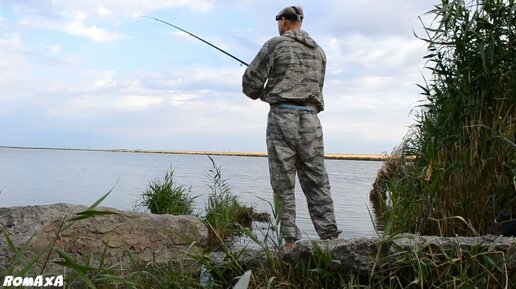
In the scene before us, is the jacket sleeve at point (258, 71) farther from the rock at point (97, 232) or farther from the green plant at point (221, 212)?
the green plant at point (221, 212)

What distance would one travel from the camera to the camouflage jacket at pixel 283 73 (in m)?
5.41

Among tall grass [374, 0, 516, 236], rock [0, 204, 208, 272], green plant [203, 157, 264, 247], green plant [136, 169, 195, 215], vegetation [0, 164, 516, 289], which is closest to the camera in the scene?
vegetation [0, 164, 516, 289]

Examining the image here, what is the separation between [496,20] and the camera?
206 inches

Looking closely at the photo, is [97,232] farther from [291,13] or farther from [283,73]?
[291,13]

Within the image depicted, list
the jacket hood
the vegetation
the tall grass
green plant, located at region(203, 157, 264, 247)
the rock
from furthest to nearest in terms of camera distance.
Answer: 1. green plant, located at region(203, 157, 264, 247)
2. the rock
3. the jacket hood
4. the tall grass
5. the vegetation

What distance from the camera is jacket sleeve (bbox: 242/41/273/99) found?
17.9 ft

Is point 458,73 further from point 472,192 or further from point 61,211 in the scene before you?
point 61,211

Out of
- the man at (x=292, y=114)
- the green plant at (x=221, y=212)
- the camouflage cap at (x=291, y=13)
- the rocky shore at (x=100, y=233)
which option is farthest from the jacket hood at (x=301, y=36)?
the green plant at (x=221, y=212)

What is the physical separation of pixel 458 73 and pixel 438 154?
2.22 ft

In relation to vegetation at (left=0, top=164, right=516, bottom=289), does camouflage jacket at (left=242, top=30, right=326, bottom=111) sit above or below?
above

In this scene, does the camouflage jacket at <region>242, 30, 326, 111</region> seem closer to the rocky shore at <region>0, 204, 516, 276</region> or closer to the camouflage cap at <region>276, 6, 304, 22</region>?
the camouflage cap at <region>276, 6, 304, 22</region>

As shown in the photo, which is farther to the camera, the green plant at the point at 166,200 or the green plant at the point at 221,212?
the green plant at the point at 166,200

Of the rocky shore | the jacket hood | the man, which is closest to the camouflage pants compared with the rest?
the man

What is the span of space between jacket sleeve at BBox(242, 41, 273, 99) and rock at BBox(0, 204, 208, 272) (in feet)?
4.36
